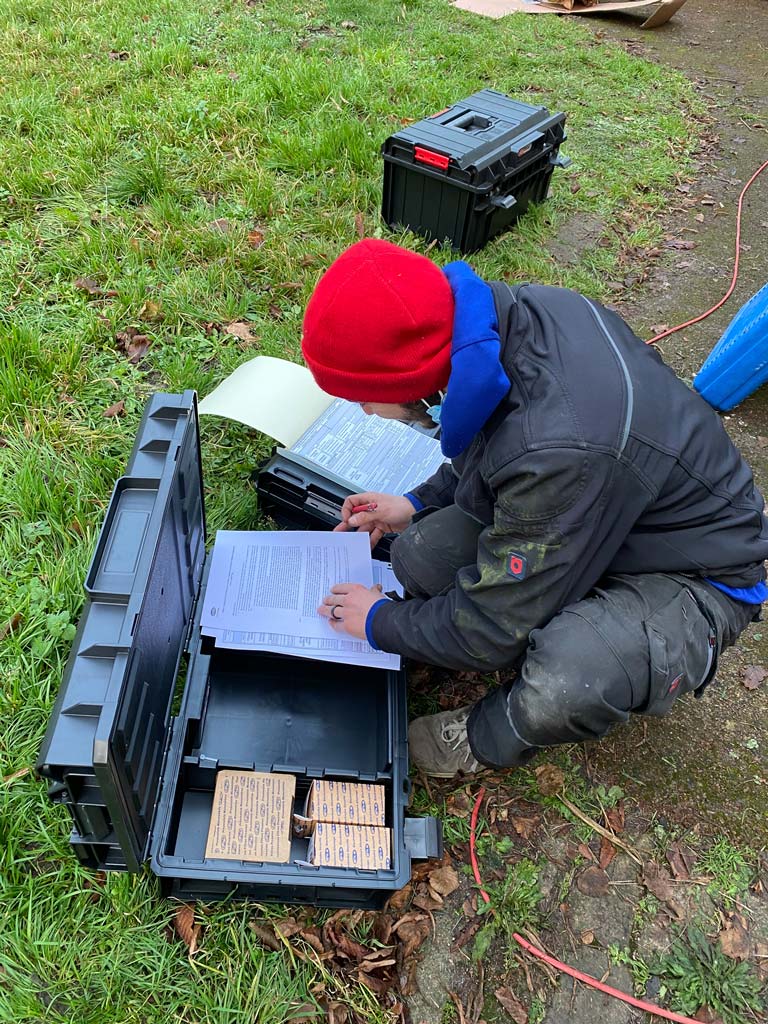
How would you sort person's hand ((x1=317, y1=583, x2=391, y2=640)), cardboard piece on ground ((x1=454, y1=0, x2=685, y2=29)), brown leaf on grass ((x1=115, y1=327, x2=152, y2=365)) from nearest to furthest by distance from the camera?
person's hand ((x1=317, y1=583, x2=391, y2=640))
brown leaf on grass ((x1=115, y1=327, x2=152, y2=365))
cardboard piece on ground ((x1=454, y1=0, x2=685, y2=29))

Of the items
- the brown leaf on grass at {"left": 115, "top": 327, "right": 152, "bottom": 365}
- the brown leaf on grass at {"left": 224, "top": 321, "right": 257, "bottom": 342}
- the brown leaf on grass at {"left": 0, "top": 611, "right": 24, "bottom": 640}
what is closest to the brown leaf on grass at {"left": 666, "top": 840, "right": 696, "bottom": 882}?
the brown leaf on grass at {"left": 0, "top": 611, "right": 24, "bottom": 640}

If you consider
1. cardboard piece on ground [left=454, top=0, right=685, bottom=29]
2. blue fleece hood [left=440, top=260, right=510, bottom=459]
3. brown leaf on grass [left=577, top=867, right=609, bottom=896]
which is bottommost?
brown leaf on grass [left=577, top=867, right=609, bottom=896]

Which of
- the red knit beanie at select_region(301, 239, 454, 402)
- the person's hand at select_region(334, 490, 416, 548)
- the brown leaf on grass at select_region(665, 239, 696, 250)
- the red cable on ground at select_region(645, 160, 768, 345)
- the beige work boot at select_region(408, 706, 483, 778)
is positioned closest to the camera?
the red knit beanie at select_region(301, 239, 454, 402)

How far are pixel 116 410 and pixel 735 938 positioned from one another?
239 cm

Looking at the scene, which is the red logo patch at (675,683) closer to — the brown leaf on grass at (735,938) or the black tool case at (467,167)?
the brown leaf on grass at (735,938)

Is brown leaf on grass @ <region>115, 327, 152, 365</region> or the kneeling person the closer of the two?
the kneeling person

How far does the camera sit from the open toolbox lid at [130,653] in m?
1.14

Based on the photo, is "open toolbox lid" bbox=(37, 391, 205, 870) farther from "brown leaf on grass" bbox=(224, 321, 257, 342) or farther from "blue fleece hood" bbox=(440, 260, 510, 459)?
"brown leaf on grass" bbox=(224, 321, 257, 342)

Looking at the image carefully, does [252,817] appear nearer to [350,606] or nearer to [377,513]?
[350,606]

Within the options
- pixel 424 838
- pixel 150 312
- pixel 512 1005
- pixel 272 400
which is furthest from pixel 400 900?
pixel 150 312

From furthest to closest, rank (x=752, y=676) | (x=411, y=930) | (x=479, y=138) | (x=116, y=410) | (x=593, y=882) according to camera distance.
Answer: (x=479, y=138) → (x=116, y=410) → (x=752, y=676) → (x=593, y=882) → (x=411, y=930)

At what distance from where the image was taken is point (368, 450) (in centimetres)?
227

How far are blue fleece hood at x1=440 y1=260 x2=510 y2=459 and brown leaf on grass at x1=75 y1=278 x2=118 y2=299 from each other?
81.6 inches

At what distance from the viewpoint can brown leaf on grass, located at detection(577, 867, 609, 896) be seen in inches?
68.7
